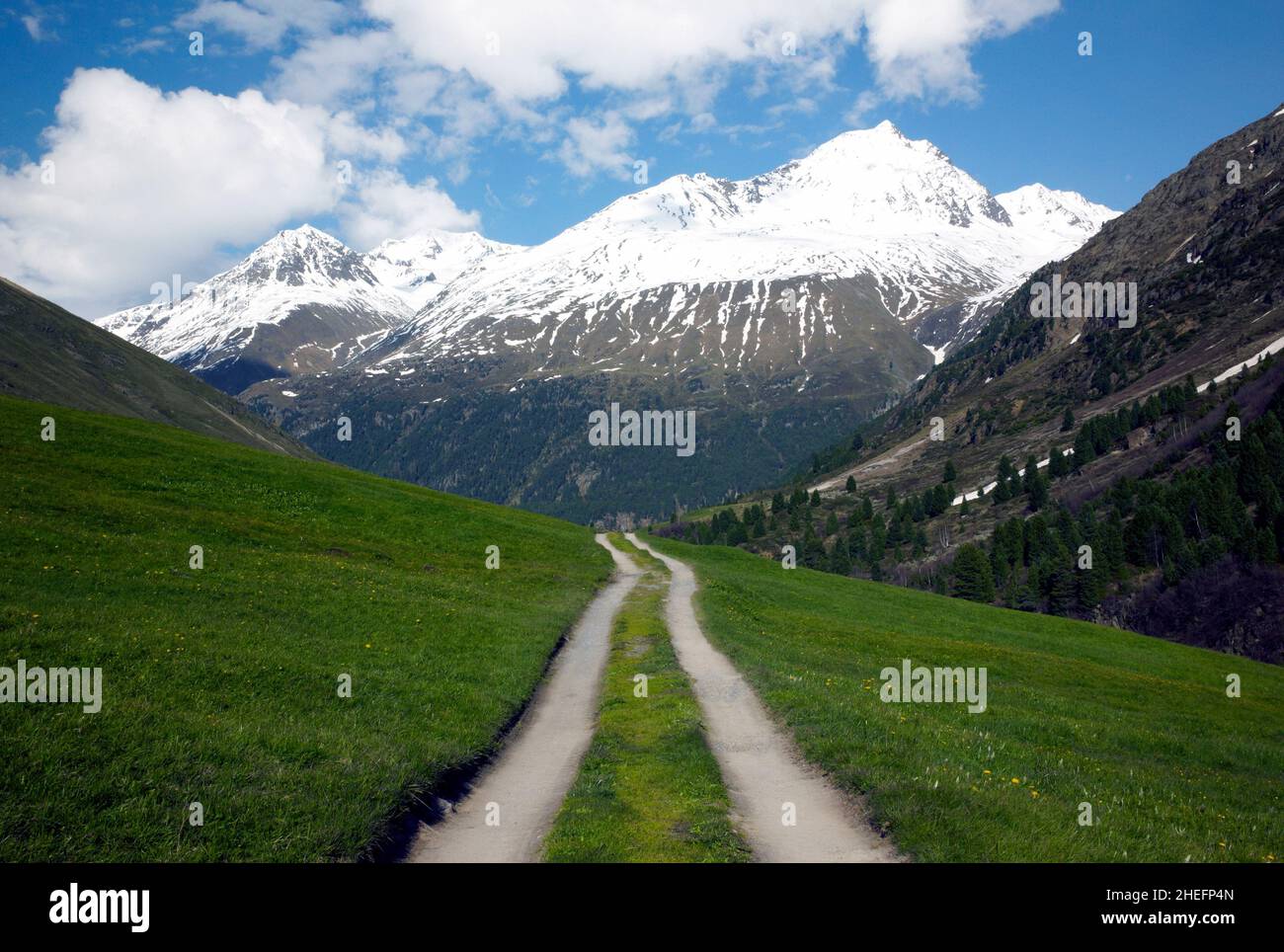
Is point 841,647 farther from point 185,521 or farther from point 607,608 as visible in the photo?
point 185,521

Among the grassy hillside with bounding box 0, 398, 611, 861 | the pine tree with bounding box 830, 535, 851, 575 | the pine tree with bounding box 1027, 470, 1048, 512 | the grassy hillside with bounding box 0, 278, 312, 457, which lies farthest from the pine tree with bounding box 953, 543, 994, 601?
A: the grassy hillside with bounding box 0, 278, 312, 457

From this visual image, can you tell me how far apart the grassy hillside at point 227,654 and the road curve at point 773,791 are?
20.1 feet

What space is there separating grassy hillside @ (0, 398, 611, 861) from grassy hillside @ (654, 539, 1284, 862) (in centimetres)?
913

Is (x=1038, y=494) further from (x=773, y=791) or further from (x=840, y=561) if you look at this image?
(x=773, y=791)

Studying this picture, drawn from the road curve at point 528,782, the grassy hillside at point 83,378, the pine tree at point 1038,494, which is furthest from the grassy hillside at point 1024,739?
the grassy hillside at point 83,378

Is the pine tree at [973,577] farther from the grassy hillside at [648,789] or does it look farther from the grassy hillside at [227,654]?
the grassy hillside at [648,789]

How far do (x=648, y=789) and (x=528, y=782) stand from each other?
9.95ft

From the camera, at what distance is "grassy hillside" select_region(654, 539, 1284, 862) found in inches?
516

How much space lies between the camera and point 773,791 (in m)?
15.5

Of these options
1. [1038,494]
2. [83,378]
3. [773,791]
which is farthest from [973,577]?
[83,378]

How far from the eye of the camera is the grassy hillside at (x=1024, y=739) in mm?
13117

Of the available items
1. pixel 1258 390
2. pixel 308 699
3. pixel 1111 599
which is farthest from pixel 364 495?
pixel 1258 390

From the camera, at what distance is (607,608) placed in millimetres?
40938
